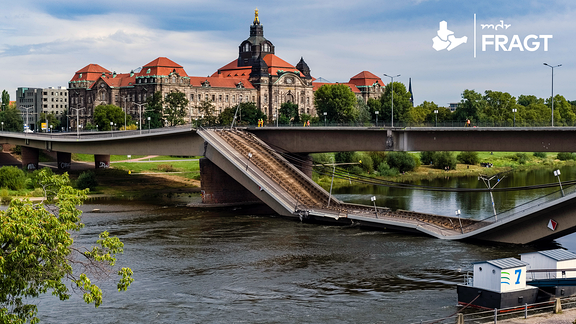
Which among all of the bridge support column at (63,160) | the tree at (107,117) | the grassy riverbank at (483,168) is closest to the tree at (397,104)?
the grassy riverbank at (483,168)

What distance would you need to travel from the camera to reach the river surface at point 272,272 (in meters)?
32.5

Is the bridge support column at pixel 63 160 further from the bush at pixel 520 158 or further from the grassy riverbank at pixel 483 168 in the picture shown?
the bush at pixel 520 158

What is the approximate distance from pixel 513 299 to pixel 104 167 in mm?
82635

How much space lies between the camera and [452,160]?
119m

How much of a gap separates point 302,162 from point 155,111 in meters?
101

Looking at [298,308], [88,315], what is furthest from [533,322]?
[88,315]

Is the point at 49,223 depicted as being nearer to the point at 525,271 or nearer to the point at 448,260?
the point at 525,271

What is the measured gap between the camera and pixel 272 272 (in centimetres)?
4097

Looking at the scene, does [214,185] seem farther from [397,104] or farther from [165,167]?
[397,104]

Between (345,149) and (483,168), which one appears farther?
(483,168)

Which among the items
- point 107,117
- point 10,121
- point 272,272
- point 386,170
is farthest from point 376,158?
point 10,121

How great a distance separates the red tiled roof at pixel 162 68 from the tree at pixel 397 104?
5809cm

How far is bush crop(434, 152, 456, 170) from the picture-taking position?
386ft

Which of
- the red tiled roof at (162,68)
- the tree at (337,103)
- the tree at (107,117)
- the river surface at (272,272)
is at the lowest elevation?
the river surface at (272,272)
